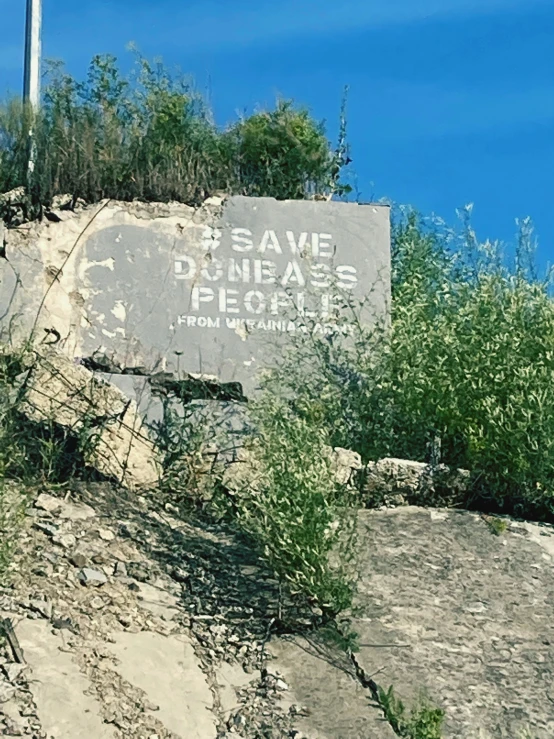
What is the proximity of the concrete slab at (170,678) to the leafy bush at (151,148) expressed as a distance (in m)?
4.49

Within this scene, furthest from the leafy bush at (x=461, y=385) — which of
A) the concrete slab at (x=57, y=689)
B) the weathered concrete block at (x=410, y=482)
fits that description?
the concrete slab at (x=57, y=689)

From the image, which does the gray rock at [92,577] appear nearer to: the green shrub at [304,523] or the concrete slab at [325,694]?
the green shrub at [304,523]

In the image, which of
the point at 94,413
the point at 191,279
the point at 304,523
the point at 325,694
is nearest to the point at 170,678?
the point at 325,694

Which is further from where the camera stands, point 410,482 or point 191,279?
point 191,279

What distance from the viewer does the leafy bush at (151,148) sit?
29.4 ft

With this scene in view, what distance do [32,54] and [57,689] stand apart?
769 centimetres

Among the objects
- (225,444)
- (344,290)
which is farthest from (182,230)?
(225,444)

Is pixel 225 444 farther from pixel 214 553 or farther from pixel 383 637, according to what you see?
pixel 383 637

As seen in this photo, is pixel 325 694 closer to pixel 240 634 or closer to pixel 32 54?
pixel 240 634

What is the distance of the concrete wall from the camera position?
842 centimetres

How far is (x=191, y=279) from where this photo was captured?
8664 mm

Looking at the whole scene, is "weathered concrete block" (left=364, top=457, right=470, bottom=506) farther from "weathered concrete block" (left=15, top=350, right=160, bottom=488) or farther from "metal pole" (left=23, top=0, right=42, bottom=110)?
"metal pole" (left=23, top=0, right=42, bottom=110)

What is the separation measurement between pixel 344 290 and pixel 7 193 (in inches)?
98.3

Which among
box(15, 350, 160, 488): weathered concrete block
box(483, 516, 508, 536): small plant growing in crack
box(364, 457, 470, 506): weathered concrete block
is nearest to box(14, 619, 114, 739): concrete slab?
box(15, 350, 160, 488): weathered concrete block
